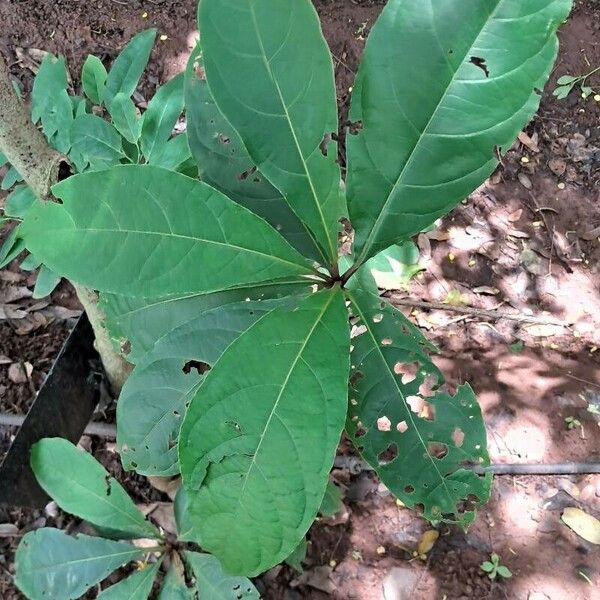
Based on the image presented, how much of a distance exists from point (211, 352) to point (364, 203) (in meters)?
0.44

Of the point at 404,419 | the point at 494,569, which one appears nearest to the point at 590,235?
the point at 494,569

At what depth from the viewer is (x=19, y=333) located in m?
2.40

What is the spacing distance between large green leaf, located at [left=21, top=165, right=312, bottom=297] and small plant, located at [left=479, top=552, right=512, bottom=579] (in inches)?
63.3

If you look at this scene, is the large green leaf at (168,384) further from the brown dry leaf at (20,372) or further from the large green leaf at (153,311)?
the brown dry leaf at (20,372)

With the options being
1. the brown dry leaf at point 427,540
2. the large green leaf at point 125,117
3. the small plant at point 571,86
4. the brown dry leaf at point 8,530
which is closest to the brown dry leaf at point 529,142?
the small plant at point 571,86

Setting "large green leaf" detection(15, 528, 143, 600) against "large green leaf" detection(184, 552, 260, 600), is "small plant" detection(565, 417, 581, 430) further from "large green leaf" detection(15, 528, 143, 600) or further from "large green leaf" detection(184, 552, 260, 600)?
"large green leaf" detection(15, 528, 143, 600)

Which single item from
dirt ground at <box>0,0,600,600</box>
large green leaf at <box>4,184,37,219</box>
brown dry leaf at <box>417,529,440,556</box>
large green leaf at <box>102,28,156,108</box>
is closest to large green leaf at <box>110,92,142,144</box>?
large green leaf at <box>102,28,156,108</box>

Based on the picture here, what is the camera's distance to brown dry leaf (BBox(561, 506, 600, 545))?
2176mm

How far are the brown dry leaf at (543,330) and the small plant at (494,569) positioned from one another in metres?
0.96

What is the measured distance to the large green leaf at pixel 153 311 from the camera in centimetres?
133

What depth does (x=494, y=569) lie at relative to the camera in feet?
6.91

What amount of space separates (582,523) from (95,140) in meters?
2.03

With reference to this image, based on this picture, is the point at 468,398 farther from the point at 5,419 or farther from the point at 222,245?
the point at 5,419

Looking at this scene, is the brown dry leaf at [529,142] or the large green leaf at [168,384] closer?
the large green leaf at [168,384]
